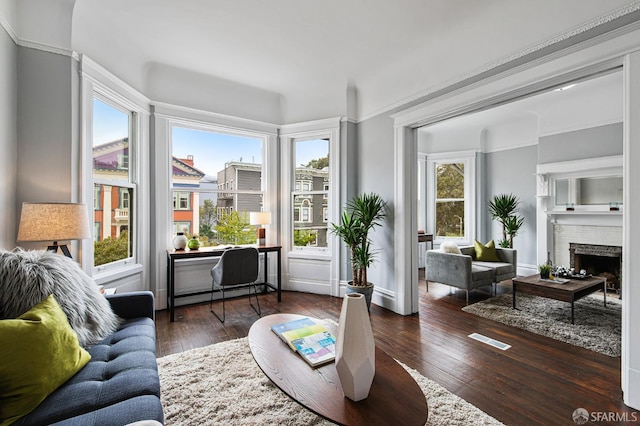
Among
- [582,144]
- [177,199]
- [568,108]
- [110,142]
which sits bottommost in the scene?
[177,199]

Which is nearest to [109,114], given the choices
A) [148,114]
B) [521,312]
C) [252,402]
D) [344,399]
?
[148,114]

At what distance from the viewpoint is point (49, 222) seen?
83.7 inches

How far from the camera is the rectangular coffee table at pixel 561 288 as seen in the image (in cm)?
334

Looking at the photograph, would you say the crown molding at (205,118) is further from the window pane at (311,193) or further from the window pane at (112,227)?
the window pane at (112,227)

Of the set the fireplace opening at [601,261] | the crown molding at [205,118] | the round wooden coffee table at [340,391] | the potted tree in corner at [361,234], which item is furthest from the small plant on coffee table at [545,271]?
the crown molding at [205,118]

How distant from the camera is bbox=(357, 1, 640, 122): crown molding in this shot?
77.9 inches

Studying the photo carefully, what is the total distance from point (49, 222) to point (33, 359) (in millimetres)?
1213

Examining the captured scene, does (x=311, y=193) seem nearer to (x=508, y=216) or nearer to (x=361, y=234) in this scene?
(x=361, y=234)

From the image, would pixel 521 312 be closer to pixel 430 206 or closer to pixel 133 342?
pixel 430 206

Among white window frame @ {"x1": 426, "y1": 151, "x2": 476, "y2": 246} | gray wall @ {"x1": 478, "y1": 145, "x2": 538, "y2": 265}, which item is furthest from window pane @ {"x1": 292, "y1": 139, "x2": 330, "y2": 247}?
gray wall @ {"x1": 478, "y1": 145, "x2": 538, "y2": 265}

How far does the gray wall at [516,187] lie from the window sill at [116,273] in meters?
6.28

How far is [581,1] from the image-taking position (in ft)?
7.02

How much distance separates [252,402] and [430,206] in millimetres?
5820

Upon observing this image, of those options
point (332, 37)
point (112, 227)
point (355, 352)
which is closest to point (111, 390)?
point (355, 352)
